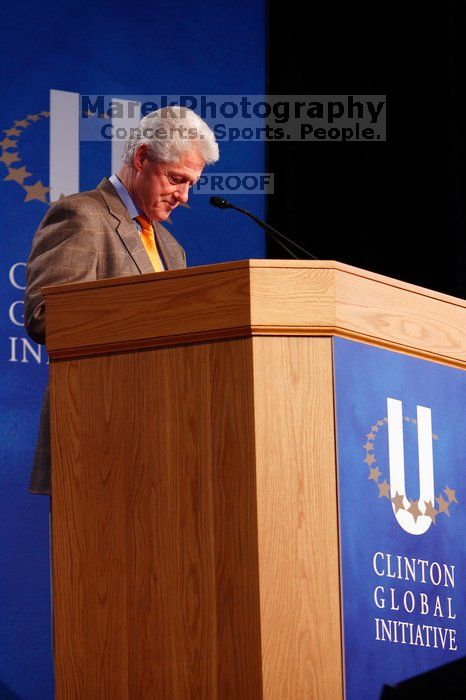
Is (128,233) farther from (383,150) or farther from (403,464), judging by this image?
(383,150)

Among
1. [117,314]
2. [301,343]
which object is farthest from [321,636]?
[117,314]

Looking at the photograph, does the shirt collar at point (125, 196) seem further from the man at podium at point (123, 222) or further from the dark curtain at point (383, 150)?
the dark curtain at point (383, 150)

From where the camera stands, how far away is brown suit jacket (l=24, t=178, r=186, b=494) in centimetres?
239

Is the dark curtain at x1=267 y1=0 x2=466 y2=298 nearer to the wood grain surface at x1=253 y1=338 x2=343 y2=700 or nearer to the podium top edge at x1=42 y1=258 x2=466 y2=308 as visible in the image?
the podium top edge at x1=42 y1=258 x2=466 y2=308

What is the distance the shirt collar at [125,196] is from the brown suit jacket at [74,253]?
80 mm

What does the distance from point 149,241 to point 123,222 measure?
0.73 feet

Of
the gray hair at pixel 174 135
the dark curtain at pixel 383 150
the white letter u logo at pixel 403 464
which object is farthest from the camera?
the dark curtain at pixel 383 150

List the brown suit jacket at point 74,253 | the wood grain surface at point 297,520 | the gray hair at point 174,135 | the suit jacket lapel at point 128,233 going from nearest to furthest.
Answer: the wood grain surface at point 297,520 → the brown suit jacket at point 74,253 → the suit jacket lapel at point 128,233 → the gray hair at point 174,135

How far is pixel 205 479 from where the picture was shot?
6.37 feet

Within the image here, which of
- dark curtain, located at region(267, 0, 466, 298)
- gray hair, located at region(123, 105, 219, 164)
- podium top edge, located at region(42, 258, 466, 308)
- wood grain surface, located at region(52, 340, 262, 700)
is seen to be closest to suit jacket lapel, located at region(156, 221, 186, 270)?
gray hair, located at region(123, 105, 219, 164)

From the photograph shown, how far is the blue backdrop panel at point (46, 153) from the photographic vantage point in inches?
137

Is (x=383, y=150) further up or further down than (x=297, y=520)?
further up

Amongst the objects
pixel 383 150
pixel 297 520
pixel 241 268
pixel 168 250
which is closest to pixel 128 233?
pixel 168 250

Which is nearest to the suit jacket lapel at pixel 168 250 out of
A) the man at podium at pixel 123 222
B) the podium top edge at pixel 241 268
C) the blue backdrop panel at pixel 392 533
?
the man at podium at pixel 123 222
